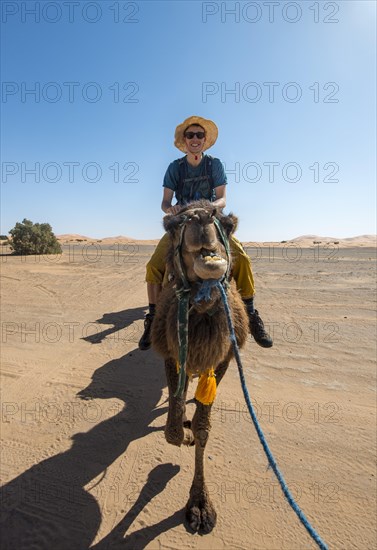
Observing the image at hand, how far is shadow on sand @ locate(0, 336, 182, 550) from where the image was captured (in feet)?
8.64

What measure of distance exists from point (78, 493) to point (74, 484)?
0.13 meters

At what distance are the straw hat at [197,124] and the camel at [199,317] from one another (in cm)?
216

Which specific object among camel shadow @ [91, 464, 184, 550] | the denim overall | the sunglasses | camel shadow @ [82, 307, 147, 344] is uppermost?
the sunglasses

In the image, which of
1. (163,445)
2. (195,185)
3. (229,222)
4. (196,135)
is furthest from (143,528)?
(196,135)

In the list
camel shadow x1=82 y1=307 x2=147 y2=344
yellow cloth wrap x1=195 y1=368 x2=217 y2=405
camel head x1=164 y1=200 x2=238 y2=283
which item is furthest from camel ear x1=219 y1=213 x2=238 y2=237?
camel shadow x1=82 y1=307 x2=147 y2=344

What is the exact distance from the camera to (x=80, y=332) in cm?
727

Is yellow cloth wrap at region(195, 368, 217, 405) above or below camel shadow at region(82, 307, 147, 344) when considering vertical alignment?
above

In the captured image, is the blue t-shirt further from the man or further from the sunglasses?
the sunglasses

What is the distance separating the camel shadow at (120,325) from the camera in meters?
6.94

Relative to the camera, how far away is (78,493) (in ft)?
10.0

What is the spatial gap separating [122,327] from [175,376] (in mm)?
4786

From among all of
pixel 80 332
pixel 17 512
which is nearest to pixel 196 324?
pixel 17 512

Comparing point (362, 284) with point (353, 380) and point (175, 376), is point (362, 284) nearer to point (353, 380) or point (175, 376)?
point (353, 380)

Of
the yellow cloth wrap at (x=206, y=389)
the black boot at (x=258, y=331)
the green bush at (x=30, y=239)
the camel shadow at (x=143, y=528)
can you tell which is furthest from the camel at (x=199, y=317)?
the green bush at (x=30, y=239)
